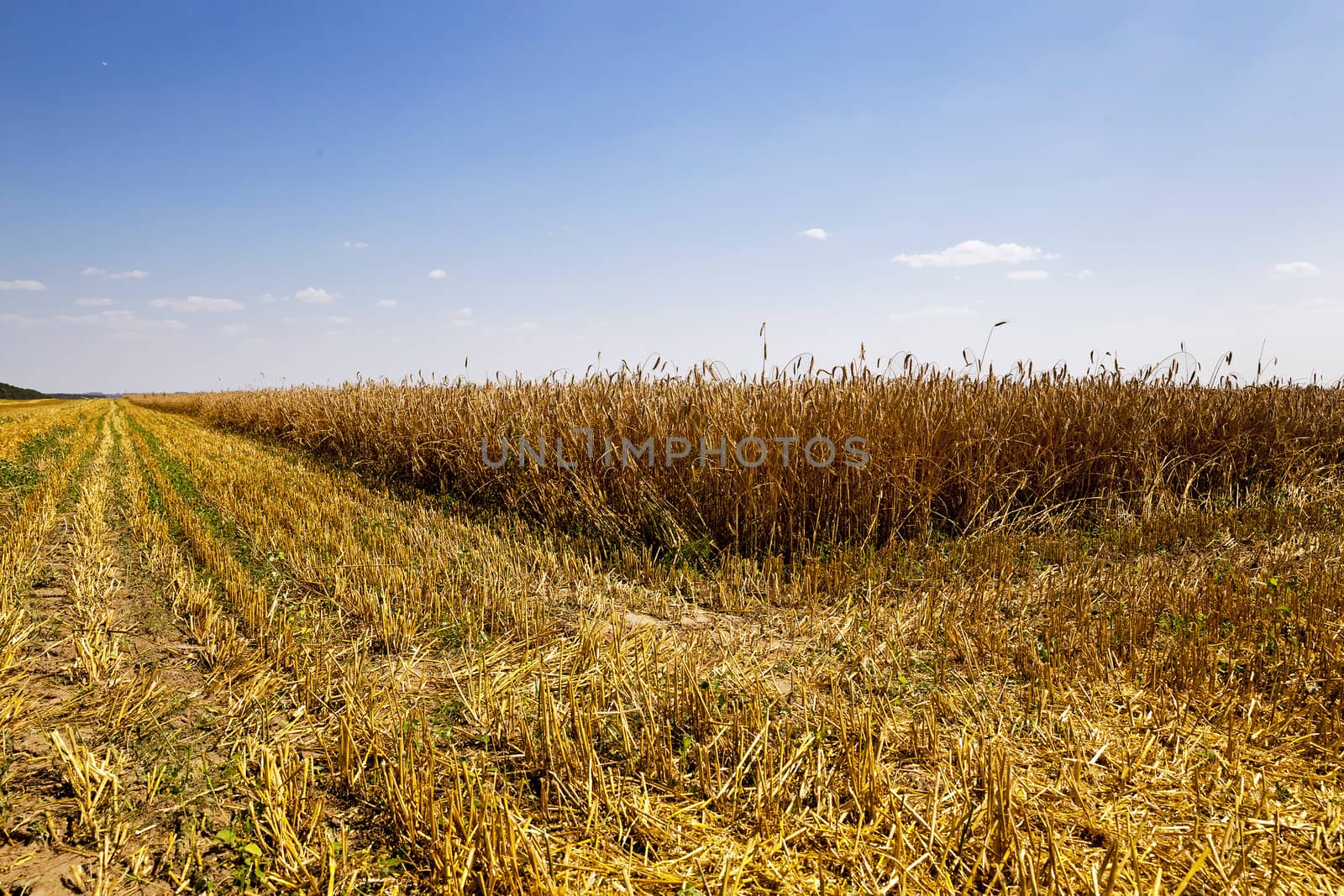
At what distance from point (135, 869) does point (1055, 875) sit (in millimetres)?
2510

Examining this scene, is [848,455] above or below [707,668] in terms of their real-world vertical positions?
above

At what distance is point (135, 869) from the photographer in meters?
1.87

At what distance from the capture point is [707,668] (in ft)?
10.7

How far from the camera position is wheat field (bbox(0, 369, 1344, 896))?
1964 mm

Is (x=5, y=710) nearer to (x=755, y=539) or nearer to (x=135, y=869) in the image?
(x=135, y=869)

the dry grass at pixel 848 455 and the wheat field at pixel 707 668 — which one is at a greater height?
the dry grass at pixel 848 455

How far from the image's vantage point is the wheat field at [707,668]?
1.96m

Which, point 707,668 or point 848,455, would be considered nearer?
point 707,668

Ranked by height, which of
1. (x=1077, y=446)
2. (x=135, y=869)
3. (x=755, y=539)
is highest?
(x=1077, y=446)

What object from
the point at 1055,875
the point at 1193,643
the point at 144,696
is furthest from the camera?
the point at 1193,643

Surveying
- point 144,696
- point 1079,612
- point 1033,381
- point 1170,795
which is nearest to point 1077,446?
point 1033,381

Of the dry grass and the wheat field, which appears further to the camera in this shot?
the dry grass

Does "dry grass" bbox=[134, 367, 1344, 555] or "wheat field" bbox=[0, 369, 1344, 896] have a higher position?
"dry grass" bbox=[134, 367, 1344, 555]

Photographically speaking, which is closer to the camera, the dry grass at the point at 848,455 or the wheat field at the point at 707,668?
the wheat field at the point at 707,668
